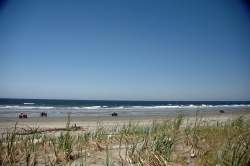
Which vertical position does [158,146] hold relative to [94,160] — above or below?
above

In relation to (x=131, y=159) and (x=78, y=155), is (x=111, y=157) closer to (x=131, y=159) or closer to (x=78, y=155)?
(x=131, y=159)

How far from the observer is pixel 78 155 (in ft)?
11.6

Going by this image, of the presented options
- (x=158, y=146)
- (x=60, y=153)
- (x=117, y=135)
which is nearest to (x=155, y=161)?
(x=158, y=146)

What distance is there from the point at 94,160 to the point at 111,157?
35 centimetres

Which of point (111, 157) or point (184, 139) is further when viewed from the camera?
point (184, 139)

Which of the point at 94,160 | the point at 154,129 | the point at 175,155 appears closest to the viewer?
the point at 94,160

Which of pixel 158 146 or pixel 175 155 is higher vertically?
pixel 158 146

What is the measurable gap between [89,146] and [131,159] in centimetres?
136

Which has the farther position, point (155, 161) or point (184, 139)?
point (184, 139)

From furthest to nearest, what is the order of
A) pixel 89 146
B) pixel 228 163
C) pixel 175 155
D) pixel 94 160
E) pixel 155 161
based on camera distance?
pixel 89 146, pixel 175 155, pixel 94 160, pixel 155 161, pixel 228 163

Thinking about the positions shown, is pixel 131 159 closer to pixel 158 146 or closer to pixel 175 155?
pixel 158 146

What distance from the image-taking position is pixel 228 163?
2725 mm

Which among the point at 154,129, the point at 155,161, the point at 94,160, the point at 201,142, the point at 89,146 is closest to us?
the point at 155,161

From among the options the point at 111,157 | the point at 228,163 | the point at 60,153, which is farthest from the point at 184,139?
the point at 60,153
